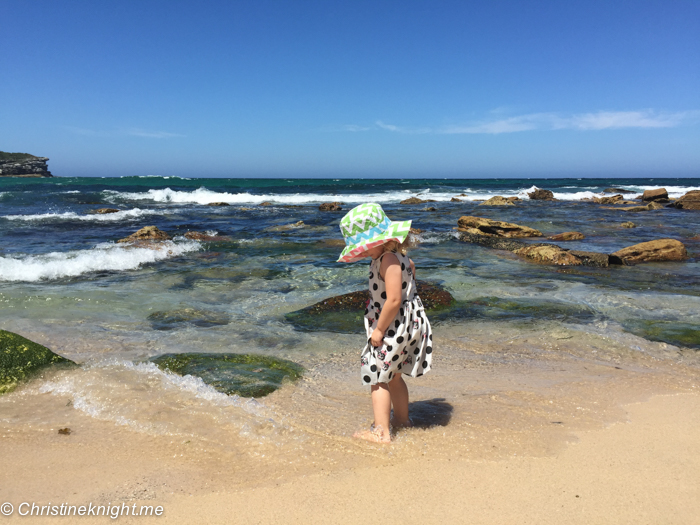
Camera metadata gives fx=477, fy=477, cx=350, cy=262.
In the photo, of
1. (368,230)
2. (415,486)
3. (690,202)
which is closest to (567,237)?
(368,230)

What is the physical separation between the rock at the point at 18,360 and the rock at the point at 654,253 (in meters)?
10.2

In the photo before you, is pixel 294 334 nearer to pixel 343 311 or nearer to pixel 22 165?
pixel 343 311

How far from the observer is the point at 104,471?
2.47m

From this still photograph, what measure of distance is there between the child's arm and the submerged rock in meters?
3.36

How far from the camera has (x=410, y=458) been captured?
104 inches

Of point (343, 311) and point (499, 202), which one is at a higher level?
point (499, 202)

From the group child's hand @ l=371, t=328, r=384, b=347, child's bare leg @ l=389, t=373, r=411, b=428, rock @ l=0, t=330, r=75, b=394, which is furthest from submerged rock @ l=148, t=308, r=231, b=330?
child's hand @ l=371, t=328, r=384, b=347

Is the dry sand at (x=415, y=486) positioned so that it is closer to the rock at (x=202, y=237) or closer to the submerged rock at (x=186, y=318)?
the submerged rock at (x=186, y=318)

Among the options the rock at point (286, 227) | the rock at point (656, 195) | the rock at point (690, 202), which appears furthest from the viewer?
the rock at point (656, 195)

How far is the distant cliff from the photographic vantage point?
81188 millimetres

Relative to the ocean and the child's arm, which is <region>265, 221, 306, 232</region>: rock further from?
the child's arm

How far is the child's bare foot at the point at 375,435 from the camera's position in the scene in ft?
9.16

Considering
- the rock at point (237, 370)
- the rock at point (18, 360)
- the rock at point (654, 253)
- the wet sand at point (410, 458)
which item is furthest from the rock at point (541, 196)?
the rock at point (18, 360)

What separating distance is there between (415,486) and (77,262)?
8.92 meters
